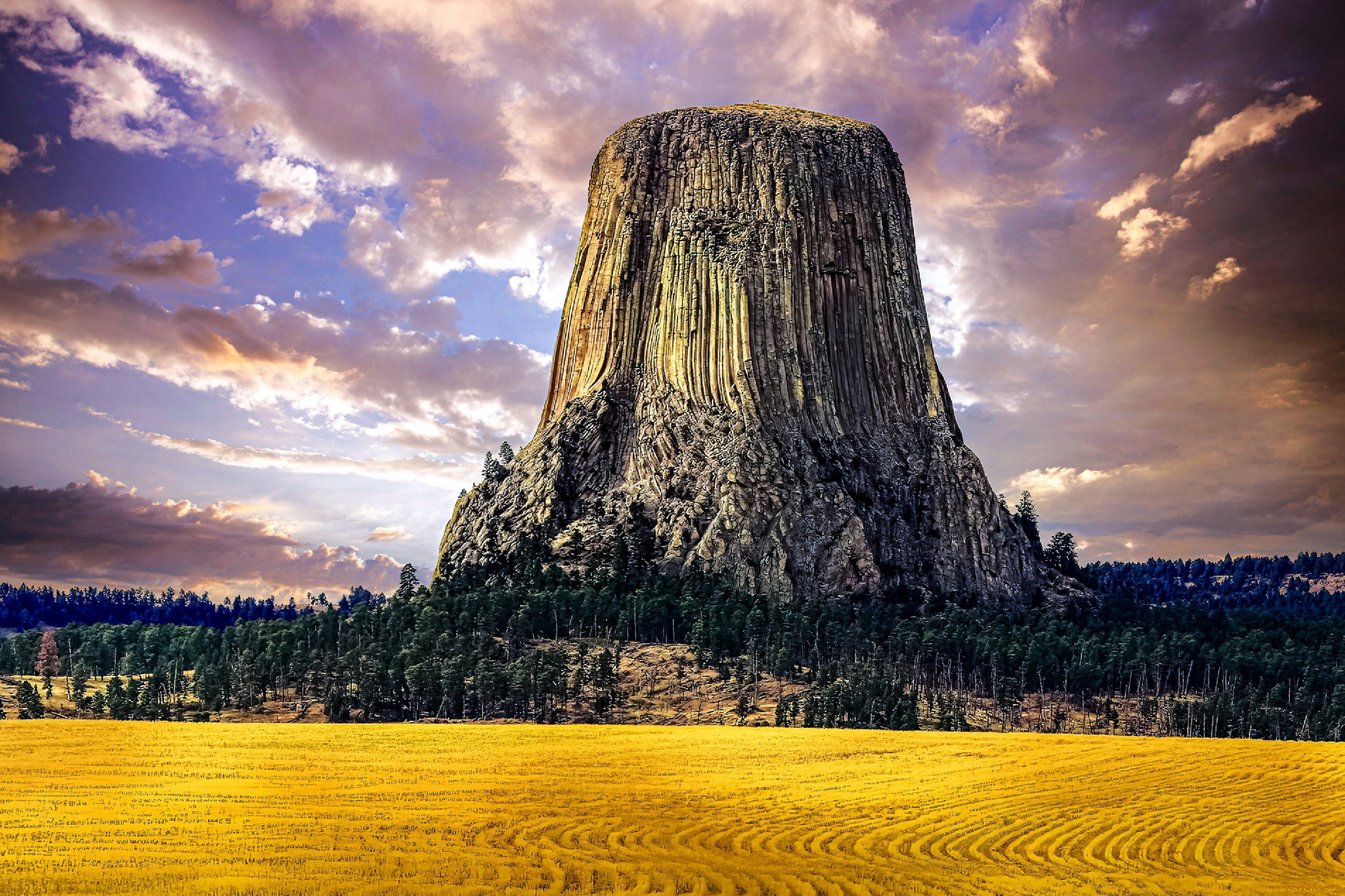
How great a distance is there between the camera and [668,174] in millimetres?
115625

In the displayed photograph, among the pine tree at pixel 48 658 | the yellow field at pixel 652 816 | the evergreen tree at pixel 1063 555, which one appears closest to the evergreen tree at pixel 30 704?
the pine tree at pixel 48 658

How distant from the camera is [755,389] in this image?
104m

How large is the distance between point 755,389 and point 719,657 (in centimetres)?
3798

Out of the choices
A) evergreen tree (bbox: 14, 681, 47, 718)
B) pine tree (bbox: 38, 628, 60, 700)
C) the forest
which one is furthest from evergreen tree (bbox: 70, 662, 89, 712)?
pine tree (bbox: 38, 628, 60, 700)

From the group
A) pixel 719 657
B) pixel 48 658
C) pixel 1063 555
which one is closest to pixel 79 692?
pixel 48 658

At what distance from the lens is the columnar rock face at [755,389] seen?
95750 millimetres

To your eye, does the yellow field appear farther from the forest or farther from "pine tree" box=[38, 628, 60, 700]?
"pine tree" box=[38, 628, 60, 700]

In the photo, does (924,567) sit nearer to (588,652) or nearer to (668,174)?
(588,652)

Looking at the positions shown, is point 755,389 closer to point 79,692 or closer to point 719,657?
point 719,657

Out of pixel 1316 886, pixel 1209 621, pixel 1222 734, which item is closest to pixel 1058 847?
pixel 1316 886

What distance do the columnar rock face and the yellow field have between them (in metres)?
55.6

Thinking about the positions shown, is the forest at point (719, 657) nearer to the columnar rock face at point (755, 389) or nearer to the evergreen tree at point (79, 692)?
the evergreen tree at point (79, 692)

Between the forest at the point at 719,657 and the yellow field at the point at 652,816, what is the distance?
21656 millimetres

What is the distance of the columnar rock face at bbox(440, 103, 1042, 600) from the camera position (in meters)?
95.8
